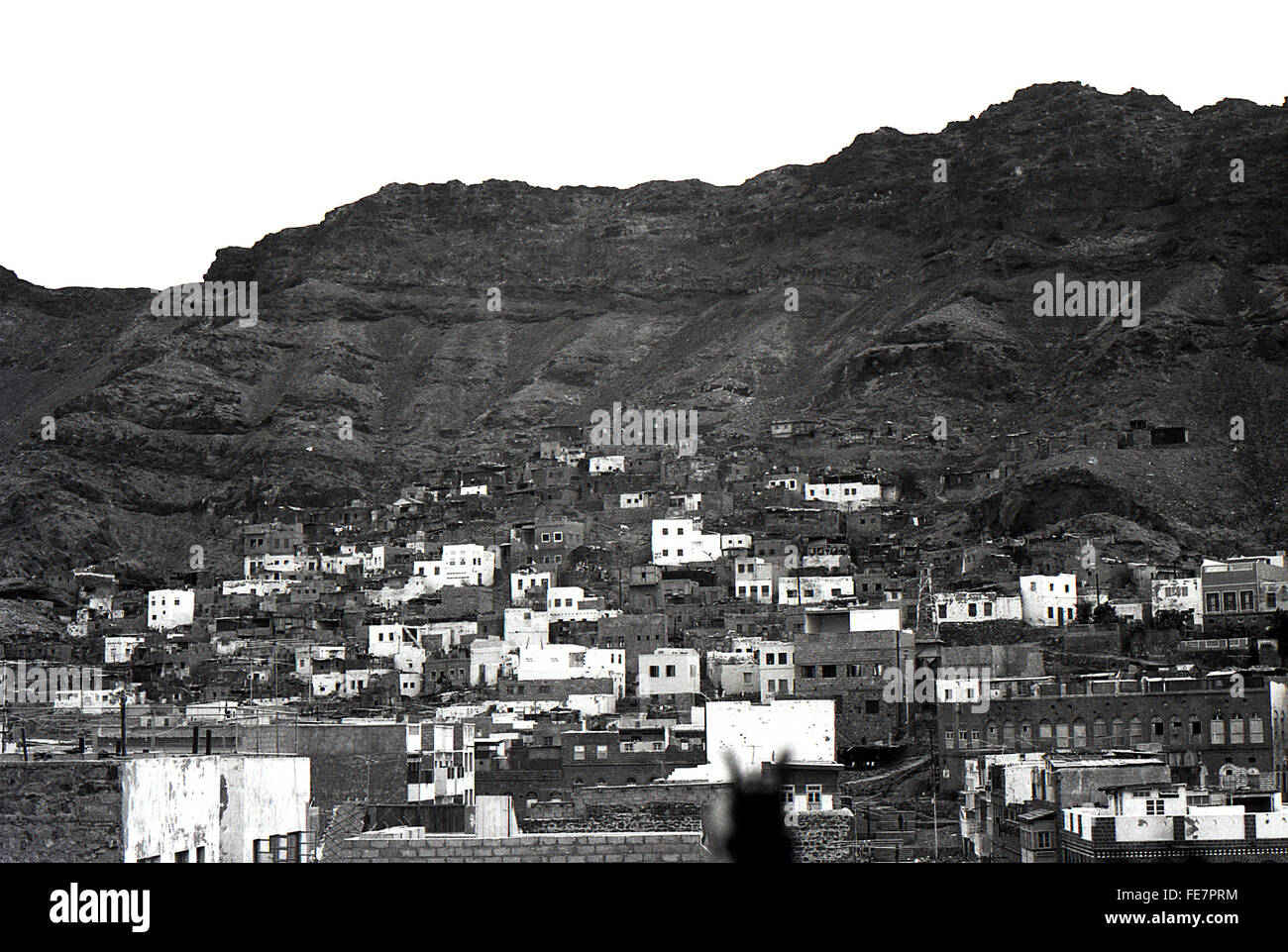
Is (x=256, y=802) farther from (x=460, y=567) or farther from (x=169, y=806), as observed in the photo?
(x=460, y=567)

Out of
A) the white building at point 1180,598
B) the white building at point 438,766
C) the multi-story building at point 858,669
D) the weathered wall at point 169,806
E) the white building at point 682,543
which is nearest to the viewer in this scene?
the weathered wall at point 169,806

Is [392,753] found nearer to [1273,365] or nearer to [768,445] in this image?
[768,445]

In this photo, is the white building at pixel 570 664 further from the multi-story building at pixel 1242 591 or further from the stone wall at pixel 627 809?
the stone wall at pixel 627 809

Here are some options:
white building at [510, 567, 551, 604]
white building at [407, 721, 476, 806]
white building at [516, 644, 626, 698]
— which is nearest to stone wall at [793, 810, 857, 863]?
white building at [407, 721, 476, 806]

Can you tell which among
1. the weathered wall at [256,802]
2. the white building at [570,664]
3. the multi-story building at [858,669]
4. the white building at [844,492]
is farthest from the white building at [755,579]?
the weathered wall at [256,802]

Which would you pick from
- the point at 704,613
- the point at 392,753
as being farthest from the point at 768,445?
the point at 392,753

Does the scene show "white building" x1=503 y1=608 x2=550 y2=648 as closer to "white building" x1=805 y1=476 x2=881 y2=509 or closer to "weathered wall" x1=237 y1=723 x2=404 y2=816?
"white building" x1=805 y1=476 x2=881 y2=509
